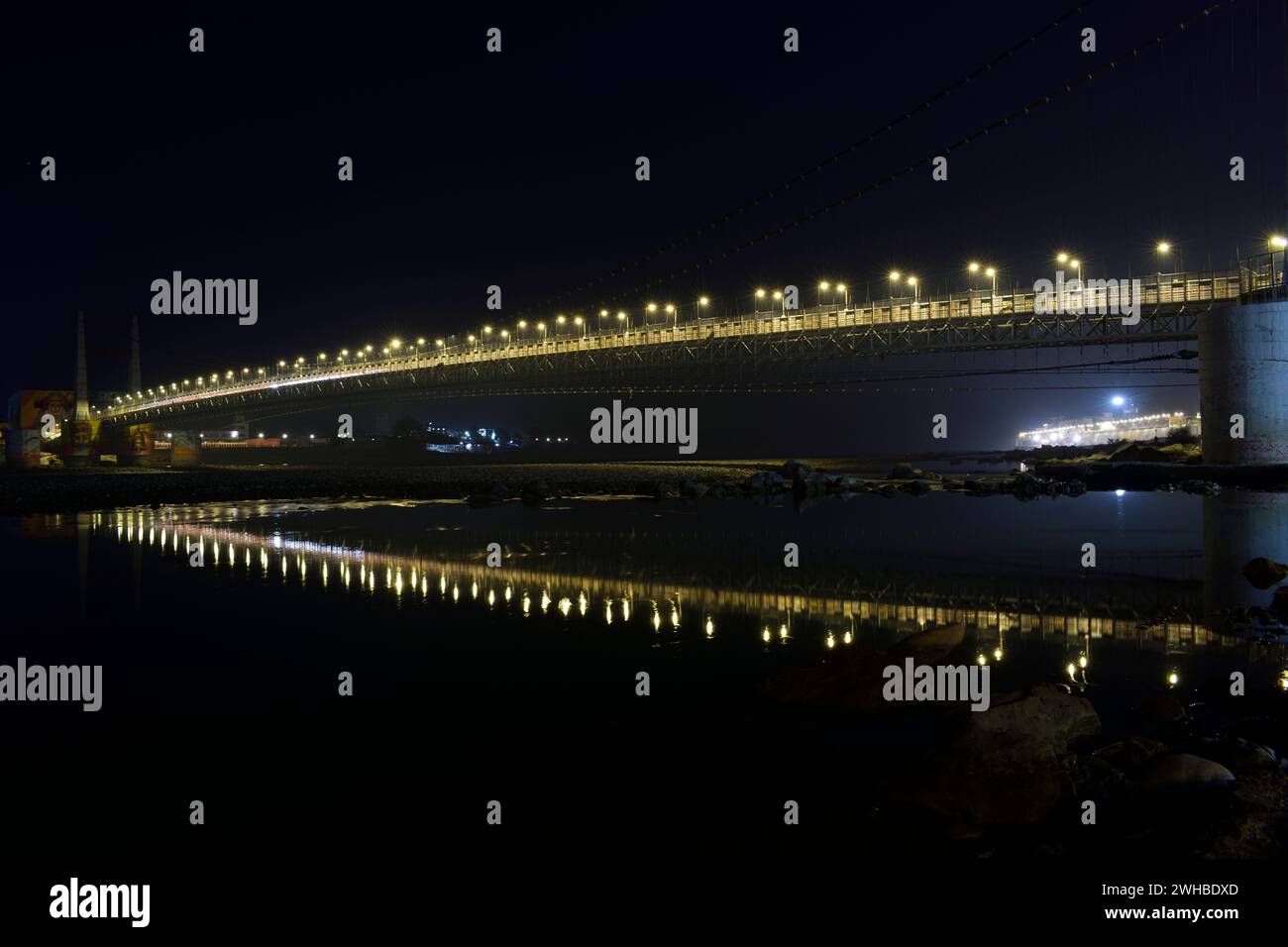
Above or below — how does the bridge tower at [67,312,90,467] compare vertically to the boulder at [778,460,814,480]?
above

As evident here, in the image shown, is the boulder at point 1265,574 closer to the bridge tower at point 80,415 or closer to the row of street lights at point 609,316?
the row of street lights at point 609,316

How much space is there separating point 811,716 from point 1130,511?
84.3 ft

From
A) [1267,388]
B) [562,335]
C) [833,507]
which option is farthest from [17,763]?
[562,335]

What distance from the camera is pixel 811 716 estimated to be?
7.62 metres

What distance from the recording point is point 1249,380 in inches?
1383

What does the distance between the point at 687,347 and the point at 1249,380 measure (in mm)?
39594

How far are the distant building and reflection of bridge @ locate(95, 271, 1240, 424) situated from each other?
95.9 m

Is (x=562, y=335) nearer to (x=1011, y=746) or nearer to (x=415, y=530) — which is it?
(x=415, y=530)

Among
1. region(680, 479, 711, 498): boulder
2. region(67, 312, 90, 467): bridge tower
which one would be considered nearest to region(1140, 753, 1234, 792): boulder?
region(680, 479, 711, 498): boulder

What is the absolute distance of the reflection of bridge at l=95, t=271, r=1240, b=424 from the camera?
46375 mm

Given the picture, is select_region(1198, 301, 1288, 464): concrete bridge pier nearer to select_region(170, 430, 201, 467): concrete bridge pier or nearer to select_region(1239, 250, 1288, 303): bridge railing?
select_region(1239, 250, 1288, 303): bridge railing

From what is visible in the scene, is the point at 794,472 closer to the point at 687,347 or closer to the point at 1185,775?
the point at 687,347
